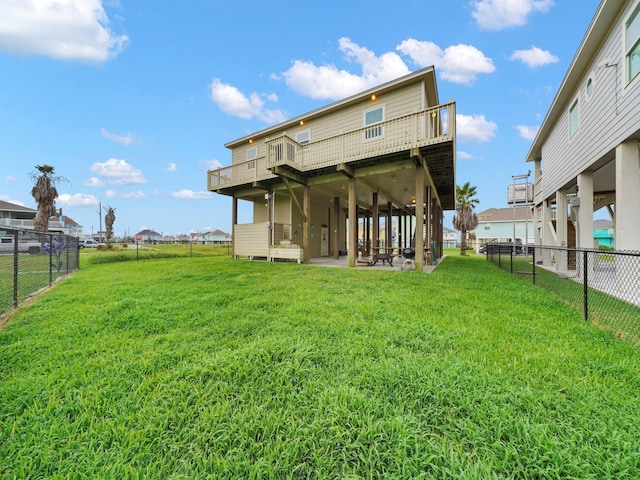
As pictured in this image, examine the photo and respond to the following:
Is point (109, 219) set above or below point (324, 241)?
above

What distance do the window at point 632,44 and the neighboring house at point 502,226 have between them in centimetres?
3100

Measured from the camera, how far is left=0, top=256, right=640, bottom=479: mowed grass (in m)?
1.42

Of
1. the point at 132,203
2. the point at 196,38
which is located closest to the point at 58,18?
the point at 196,38

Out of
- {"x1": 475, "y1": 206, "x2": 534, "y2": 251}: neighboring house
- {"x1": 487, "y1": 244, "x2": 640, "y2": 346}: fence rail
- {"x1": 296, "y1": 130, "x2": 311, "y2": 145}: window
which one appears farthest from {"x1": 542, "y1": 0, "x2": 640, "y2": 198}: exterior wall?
{"x1": 475, "y1": 206, "x2": 534, "y2": 251}: neighboring house

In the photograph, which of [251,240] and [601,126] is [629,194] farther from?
[251,240]

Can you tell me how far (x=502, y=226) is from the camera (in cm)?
3422

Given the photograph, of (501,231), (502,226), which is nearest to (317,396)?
(502,226)

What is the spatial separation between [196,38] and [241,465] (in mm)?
16802

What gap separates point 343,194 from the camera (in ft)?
46.4

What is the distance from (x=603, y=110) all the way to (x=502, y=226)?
108 feet

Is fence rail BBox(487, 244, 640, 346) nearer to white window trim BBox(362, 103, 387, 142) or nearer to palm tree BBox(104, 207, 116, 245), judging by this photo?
white window trim BBox(362, 103, 387, 142)

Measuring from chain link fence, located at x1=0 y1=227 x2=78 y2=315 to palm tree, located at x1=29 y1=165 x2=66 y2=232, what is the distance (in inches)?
548

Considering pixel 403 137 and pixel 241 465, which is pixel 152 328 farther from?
pixel 403 137

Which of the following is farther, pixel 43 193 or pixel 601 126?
pixel 43 193
